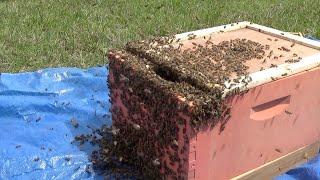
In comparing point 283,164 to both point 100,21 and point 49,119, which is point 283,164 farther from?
point 100,21

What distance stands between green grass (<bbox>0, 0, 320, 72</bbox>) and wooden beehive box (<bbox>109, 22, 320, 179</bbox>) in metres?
1.59

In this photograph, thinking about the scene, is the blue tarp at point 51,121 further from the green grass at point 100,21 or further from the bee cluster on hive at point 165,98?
the green grass at point 100,21

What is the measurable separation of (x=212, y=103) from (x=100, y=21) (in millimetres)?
2953

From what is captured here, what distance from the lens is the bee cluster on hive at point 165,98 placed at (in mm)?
1931

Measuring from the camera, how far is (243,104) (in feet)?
6.56

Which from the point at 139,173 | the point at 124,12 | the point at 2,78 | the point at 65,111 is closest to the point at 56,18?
the point at 124,12

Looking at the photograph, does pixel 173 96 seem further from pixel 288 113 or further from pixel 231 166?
pixel 288 113

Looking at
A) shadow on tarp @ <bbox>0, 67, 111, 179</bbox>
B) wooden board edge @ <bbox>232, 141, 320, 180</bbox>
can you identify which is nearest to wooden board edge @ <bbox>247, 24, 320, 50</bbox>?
wooden board edge @ <bbox>232, 141, 320, 180</bbox>

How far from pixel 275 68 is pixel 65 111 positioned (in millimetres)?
1375

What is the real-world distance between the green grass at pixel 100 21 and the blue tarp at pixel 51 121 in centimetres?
52

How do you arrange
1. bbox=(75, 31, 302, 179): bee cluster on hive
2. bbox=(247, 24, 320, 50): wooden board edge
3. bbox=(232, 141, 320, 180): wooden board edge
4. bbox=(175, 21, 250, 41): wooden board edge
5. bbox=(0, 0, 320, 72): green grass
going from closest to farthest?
bbox=(75, 31, 302, 179): bee cluster on hive < bbox=(232, 141, 320, 180): wooden board edge < bbox=(247, 24, 320, 50): wooden board edge < bbox=(175, 21, 250, 41): wooden board edge < bbox=(0, 0, 320, 72): green grass

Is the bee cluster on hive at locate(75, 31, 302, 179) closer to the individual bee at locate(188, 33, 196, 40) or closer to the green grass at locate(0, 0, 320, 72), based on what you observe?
the individual bee at locate(188, 33, 196, 40)

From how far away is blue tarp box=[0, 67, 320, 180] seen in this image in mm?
2434

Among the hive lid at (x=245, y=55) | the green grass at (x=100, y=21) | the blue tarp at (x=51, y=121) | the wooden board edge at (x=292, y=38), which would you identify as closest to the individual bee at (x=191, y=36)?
the hive lid at (x=245, y=55)
